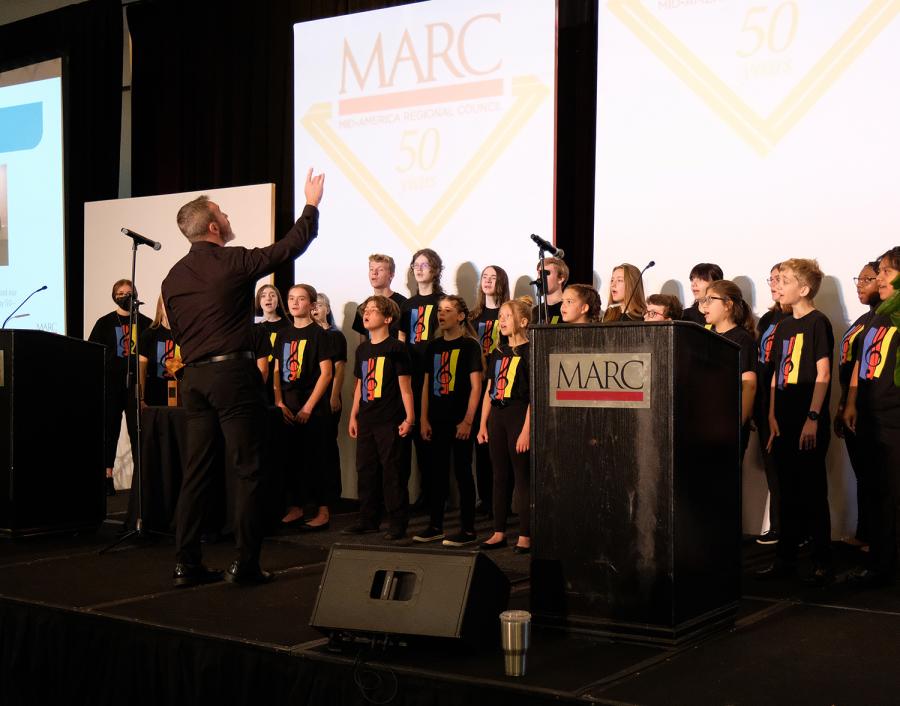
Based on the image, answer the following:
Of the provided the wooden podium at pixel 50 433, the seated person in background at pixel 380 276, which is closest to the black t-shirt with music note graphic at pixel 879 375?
the seated person in background at pixel 380 276

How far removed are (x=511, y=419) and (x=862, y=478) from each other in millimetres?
1564

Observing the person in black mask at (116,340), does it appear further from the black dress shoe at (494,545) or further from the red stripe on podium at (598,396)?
the red stripe on podium at (598,396)

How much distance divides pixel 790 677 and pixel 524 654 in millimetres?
683

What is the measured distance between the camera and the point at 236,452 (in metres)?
3.93

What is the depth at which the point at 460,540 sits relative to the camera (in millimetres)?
5078

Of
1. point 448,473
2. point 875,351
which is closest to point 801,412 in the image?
point 875,351

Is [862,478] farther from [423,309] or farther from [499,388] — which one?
[423,309]

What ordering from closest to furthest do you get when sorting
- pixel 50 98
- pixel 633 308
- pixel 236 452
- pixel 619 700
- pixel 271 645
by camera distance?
1. pixel 619 700
2. pixel 271 645
3. pixel 236 452
4. pixel 633 308
5. pixel 50 98

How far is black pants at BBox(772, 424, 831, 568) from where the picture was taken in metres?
4.18

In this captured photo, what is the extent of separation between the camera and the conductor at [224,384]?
3.93 metres

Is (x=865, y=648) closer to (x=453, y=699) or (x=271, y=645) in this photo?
(x=453, y=699)

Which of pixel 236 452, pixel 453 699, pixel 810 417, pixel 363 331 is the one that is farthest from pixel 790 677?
pixel 363 331

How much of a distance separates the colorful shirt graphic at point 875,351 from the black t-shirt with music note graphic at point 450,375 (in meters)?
1.90

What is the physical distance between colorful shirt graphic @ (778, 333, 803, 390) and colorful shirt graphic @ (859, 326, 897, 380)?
29 cm
